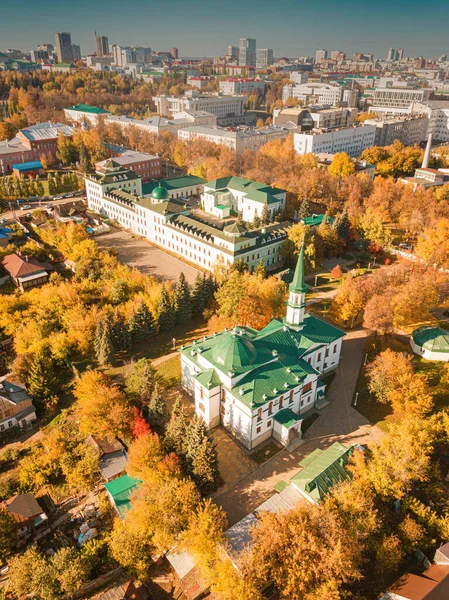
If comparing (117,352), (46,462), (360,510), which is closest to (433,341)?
(360,510)

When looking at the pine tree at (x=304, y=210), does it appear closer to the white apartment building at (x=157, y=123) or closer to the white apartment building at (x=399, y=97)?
the white apartment building at (x=157, y=123)

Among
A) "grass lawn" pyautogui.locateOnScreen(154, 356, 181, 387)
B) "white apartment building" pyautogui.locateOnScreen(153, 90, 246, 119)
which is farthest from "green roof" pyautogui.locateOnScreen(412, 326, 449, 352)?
"white apartment building" pyautogui.locateOnScreen(153, 90, 246, 119)

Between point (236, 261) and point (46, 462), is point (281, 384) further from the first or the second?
point (236, 261)

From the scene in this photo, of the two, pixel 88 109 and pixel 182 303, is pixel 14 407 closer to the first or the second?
pixel 182 303

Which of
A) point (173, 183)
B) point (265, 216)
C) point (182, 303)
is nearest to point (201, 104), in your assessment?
point (173, 183)

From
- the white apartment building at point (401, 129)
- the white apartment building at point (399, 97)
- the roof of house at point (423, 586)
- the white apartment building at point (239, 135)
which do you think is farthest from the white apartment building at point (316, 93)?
the roof of house at point (423, 586)

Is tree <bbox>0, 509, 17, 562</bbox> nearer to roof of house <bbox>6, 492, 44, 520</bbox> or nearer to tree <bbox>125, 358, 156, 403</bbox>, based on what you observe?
roof of house <bbox>6, 492, 44, 520</bbox>
